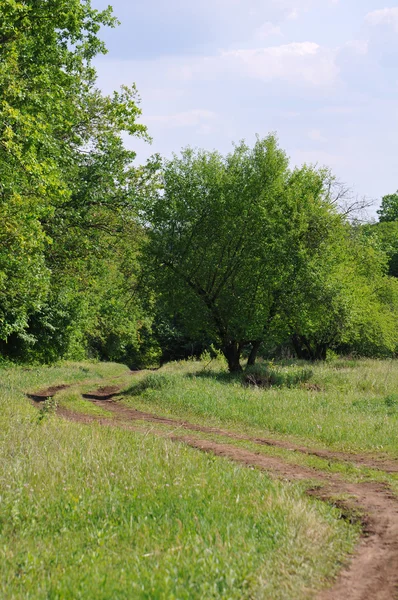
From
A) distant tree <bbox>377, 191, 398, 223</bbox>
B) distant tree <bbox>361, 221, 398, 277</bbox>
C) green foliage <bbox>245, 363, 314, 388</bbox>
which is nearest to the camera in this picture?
green foliage <bbox>245, 363, 314, 388</bbox>

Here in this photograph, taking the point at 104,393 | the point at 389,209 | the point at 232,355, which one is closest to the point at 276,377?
the point at 232,355

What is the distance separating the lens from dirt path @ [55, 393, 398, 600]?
511 cm

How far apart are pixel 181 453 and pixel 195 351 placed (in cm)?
4872

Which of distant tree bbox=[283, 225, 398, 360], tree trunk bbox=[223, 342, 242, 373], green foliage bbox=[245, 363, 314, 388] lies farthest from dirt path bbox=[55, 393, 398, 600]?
tree trunk bbox=[223, 342, 242, 373]

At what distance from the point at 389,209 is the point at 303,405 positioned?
84.7 meters

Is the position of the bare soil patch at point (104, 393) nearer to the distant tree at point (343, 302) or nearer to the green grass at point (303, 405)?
the green grass at point (303, 405)

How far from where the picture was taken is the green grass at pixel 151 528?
4980mm

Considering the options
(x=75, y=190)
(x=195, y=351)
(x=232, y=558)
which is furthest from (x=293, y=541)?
(x=195, y=351)

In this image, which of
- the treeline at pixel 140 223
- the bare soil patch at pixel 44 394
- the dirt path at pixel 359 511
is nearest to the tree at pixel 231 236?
the treeline at pixel 140 223

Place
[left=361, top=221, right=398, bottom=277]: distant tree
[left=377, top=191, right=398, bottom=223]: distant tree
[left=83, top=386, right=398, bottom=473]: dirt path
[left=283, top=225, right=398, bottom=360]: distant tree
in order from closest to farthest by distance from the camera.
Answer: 1. [left=83, top=386, right=398, bottom=473]: dirt path
2. [left=283, top=225, right=398, bottom=360]: distant tree
3. [left=361, top=221, right=398, bottom=277]: distant tree
4. [left=377, top=191, right=398, bottom=223]: distant tree

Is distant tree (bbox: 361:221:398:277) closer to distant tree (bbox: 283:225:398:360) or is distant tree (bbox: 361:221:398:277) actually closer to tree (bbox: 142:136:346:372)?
distant tree (bbox: 283:225:398:360)

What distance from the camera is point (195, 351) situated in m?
58.0

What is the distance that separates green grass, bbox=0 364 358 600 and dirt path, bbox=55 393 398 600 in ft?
0.74

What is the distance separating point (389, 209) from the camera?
93.1 metres
